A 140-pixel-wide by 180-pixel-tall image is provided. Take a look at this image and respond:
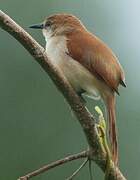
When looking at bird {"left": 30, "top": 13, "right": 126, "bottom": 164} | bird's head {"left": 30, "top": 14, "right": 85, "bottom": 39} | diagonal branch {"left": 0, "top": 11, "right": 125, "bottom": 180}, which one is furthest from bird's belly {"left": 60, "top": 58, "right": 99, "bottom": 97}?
diagonal branch {"left": 0, "top": 11, "right": 125, "bottom": 180}

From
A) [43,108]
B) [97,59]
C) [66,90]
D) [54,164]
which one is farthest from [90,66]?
[43,108]

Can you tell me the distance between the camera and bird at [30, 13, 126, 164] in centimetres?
237

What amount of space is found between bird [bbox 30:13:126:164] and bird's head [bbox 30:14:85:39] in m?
0.12

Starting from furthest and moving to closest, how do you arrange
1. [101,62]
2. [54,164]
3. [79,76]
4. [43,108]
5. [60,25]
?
[43,108]
[60,25]
[79,76]
[101,62]
[54,164]

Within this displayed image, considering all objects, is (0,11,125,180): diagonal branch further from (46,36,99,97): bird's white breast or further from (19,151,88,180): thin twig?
(46,36,99,97): bird's white breast

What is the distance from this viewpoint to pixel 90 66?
2.44m

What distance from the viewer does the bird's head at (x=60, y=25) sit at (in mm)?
2857

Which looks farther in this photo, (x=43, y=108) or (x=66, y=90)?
(x=43, y=108)

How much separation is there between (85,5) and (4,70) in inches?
29.8

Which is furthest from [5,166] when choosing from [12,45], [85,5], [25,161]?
[85,5]

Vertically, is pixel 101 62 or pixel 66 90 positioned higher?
pixel 66 90

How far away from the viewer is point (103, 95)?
8.16 feet

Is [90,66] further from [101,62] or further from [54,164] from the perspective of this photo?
[54,164]

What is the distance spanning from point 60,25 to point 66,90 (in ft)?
3.36
